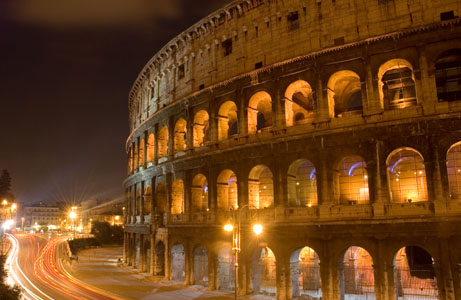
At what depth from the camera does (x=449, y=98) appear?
22812mm

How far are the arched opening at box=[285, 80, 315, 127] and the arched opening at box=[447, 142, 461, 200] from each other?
8230 millimetres

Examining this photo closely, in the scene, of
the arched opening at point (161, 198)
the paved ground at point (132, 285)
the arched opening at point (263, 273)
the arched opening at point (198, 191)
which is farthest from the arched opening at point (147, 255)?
the arched opening at point (263, 273)

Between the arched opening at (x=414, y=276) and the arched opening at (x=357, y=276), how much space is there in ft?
Result: 5.13

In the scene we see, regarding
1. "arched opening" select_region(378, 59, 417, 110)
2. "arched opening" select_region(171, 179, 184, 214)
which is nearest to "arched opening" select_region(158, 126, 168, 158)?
"arched opening" select_region(171, 179, 184, 214)

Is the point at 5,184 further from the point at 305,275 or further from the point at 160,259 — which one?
the point at 305,275

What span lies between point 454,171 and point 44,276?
108 ft

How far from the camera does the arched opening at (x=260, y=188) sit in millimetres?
24984

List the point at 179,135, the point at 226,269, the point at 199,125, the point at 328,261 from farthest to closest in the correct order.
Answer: the point at 179,135
the point at 199,125
the point at 226,269
the point at 328,261

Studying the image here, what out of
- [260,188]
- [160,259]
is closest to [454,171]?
[260,188]

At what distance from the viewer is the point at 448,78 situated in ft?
74.3

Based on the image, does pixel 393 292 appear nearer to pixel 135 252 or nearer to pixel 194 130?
pixel 194 130

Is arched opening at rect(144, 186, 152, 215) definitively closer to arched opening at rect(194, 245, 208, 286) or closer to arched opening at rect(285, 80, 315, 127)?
arched opening at rect(194, 245, 208, 286)

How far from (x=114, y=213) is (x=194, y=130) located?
255ft

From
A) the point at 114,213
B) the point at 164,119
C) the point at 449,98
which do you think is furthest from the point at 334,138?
the point at 114,213
